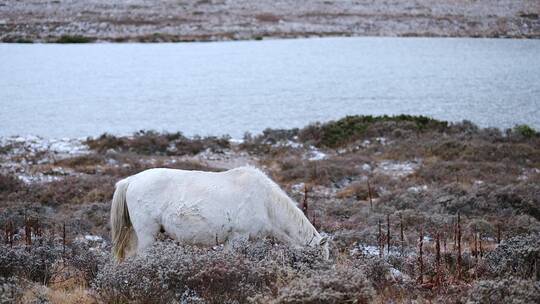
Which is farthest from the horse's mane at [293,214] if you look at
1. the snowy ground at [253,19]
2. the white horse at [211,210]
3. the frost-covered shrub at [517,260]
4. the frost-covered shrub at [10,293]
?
the snowy ground at [253,19]

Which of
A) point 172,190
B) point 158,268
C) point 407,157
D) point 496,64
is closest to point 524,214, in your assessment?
point 407,157

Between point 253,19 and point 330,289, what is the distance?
244 feet

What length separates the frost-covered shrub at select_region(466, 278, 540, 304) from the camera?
5445 millimetres

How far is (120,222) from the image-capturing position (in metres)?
8.32

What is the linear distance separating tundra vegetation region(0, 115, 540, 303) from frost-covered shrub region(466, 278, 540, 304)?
15 mm

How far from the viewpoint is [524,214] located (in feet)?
42.5

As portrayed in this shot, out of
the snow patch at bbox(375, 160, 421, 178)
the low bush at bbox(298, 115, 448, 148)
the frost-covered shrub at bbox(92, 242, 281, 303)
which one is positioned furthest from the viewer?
the low bush at bbox(298, 115, 448, 148)

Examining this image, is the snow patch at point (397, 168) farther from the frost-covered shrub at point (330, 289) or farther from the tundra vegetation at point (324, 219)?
the frost-covered shrub at point (330, 289)

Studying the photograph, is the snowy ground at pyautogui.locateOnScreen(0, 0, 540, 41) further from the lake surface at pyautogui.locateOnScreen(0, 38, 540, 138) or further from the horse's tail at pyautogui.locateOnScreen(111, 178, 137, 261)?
the horse's tail at pyautogui.locateOnScreen(111, 178, 137, 261)

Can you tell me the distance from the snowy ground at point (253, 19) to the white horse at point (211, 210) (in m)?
60.9

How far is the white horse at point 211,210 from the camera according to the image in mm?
7812

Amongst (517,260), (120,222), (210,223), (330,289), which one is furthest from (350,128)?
(330,289)

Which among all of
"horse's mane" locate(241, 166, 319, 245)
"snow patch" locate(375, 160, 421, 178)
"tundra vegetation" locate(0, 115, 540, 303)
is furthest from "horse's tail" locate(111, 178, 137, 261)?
"snow patch" locate(375, 160, 421, 178)

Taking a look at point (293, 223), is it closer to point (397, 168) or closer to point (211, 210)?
point (211, 210)
